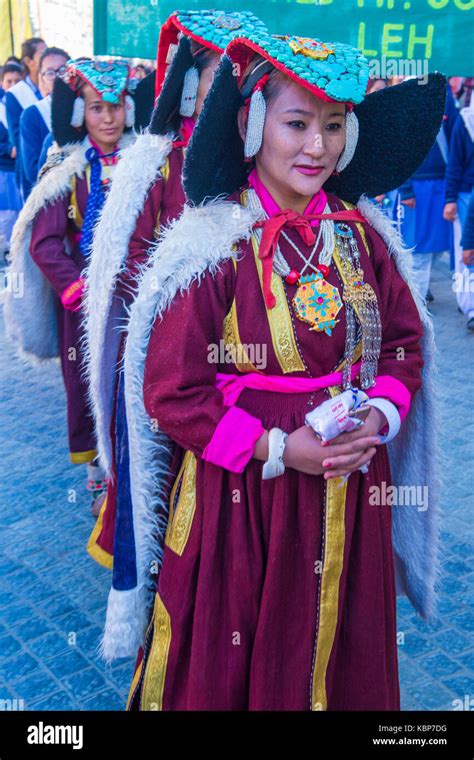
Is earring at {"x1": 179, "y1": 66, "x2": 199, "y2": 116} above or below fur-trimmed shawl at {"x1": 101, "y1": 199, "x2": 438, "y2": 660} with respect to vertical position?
above

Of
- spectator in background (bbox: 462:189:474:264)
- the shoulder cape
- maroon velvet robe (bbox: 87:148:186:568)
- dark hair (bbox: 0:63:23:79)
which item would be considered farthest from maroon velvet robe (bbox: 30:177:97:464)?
dark hair (bbox: 0:63:23:79)

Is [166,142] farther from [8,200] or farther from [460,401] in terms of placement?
[8,200]

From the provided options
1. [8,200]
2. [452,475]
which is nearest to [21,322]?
[452,475]

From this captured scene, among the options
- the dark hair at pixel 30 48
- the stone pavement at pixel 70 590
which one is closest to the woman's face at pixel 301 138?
the stone pavement at pixel 70 590

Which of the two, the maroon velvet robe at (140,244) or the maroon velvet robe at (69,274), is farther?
the maroon velvet robe at (69,274)

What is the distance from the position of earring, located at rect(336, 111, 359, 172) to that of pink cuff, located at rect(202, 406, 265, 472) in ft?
2.53

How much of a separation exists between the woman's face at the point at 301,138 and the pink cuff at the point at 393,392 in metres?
0.58

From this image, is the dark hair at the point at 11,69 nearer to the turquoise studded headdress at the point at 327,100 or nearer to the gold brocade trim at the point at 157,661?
the turquoise studded headdress at the point at 327,100

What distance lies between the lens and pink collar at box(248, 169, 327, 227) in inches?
96.5

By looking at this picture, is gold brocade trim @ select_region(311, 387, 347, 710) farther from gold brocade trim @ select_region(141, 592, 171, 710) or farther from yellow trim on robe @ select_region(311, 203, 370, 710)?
gold brocade trim @ select_region(141, 592, 171, 710)

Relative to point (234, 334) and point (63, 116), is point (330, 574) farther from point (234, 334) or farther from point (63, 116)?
point (63, 116)

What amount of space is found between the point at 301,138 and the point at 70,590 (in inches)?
99.1

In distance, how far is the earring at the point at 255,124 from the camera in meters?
2.27

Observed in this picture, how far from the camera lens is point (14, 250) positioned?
4496mm
